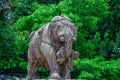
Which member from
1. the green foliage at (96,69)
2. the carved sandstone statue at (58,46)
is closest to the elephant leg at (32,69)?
the carved sandstone statue at (58,46)

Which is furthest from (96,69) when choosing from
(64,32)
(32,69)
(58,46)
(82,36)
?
(64,32)

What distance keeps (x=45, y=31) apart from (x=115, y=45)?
9.67 m

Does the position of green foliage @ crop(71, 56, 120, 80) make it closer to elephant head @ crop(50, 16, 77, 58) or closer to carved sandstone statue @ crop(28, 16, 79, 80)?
carved sandstone statue @ crop(28, 16, 79, 80)

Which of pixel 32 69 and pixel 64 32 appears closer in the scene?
pixel 64 32

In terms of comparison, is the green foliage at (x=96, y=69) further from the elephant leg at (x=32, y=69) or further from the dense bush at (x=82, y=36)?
the elephant leg at (x=32, y=69)

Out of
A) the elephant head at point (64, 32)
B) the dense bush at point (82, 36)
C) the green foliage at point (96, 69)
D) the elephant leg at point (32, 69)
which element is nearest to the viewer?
the elephant head at point (64, 32)

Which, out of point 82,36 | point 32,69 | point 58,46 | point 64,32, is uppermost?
point 64,32

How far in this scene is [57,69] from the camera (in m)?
9.06

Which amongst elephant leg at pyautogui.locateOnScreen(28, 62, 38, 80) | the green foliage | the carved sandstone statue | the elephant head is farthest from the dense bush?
the elephant head

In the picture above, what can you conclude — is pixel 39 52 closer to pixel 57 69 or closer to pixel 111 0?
pixel 57 69

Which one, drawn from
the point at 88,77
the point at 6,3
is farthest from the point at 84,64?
the point at 6,3

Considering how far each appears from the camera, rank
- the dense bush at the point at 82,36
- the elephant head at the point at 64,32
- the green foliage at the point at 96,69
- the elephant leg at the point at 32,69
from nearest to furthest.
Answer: the elephant head at the point at 64,32
the elephant leg at the point at 32,69
the green foliage at the point at 96,69
the dense bush at the point at 82,36

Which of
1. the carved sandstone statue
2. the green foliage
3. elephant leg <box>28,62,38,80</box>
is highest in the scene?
the carved sandstone statue

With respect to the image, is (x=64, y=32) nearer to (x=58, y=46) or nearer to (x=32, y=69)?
(x=58, y=46)
